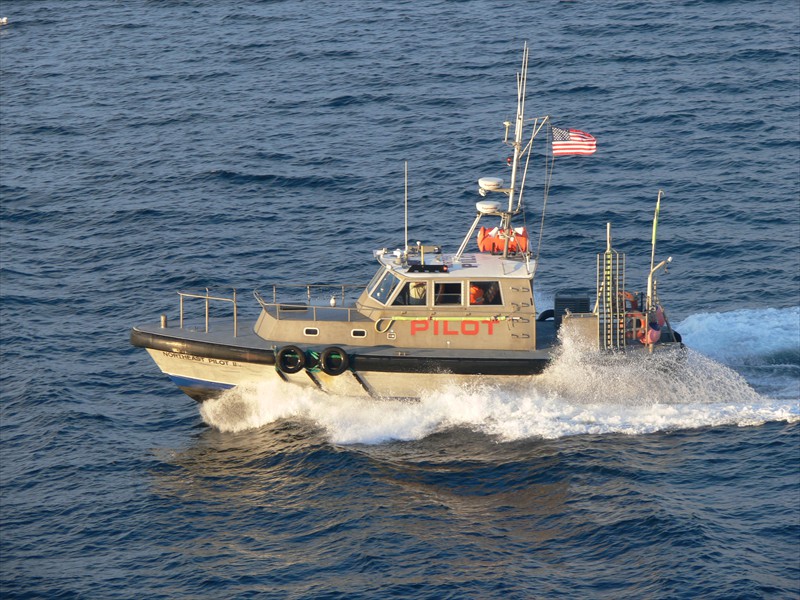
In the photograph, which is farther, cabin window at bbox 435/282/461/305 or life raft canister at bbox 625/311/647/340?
life raft canister at bbox 625/311/647/340

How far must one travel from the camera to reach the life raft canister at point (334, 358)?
2488 cm

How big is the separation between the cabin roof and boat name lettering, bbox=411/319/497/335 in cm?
96

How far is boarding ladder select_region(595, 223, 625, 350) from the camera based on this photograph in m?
25.3

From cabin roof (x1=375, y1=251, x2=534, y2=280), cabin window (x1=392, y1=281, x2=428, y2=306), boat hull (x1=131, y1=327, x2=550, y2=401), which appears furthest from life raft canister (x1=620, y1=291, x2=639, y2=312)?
cabin window (x1=392, y1=281, x2=428, y2=306)

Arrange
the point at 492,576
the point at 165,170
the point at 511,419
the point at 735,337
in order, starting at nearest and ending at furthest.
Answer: the point at 492,576 < the point at 511,419 < the point at 735,337 < the point at 165,170

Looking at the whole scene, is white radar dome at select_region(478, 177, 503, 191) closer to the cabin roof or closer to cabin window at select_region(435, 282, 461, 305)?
the cabin roof

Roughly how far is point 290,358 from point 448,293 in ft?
11.8

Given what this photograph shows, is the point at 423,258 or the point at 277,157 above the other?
the point at 277,157

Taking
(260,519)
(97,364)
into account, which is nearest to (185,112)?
(97,364)

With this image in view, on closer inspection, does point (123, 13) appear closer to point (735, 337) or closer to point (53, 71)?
point (53, 71)

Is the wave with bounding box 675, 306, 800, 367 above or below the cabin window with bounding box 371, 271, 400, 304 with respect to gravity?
below

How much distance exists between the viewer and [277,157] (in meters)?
41.2

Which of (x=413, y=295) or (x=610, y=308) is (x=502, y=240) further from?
(x=610, y=308)

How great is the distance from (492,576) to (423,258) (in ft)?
27.0
